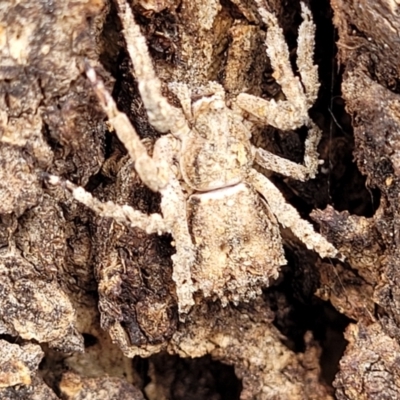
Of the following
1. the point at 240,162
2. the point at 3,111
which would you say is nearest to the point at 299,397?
the point at 240,162

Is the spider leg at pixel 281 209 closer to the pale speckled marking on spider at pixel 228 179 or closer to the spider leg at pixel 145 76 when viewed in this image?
the pale speckled marking on spider at pixel 228 179

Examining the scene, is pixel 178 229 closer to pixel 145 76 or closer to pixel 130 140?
pixel 130 140

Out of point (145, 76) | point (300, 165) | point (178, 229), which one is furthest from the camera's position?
point (300, 165)

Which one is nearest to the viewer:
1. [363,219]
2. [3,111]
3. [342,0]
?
[3,111]

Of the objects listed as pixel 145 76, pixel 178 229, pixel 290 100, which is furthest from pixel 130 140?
pixel 290 100

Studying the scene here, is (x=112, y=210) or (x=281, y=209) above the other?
(x=112, y=210)

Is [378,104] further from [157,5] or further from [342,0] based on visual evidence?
[157,5]

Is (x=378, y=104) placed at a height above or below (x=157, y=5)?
below
